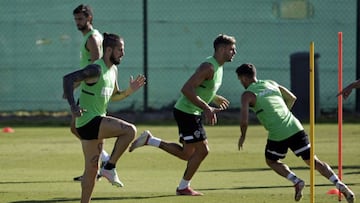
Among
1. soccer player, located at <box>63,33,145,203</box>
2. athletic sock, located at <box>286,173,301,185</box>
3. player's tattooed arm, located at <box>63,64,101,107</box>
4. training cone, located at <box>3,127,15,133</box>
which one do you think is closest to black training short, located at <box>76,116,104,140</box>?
soccer player, located at <box>63,33,145,203</box>

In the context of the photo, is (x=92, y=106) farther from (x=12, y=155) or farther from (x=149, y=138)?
(x=12, y=155)

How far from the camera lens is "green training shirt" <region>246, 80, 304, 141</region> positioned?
1142 cm

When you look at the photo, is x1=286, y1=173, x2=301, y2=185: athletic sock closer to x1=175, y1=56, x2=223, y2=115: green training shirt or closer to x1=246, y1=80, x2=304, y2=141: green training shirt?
x1=246, y1=80, x2=304, y2=141: green training shirt

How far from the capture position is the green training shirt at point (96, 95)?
1036cm

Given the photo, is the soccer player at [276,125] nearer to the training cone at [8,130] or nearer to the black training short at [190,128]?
the black training short at [190,128]

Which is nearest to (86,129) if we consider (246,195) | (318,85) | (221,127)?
(246,195)

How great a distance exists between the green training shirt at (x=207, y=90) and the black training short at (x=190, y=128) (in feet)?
0.20

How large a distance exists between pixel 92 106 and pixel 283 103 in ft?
7.65

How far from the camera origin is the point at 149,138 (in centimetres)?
1325

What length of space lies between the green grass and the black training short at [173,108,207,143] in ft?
2.00

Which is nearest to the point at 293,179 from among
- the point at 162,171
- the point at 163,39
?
the point at 162,171

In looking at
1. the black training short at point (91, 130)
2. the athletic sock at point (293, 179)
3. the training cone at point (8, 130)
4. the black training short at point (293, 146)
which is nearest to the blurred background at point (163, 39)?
the training cone at point (8, 130)

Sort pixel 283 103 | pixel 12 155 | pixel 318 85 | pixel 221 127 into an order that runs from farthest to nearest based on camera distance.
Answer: pixel 318 85 < pixel 221 127 < pixel 12 155 < pixel 283 103

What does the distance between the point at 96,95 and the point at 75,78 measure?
484 mm
